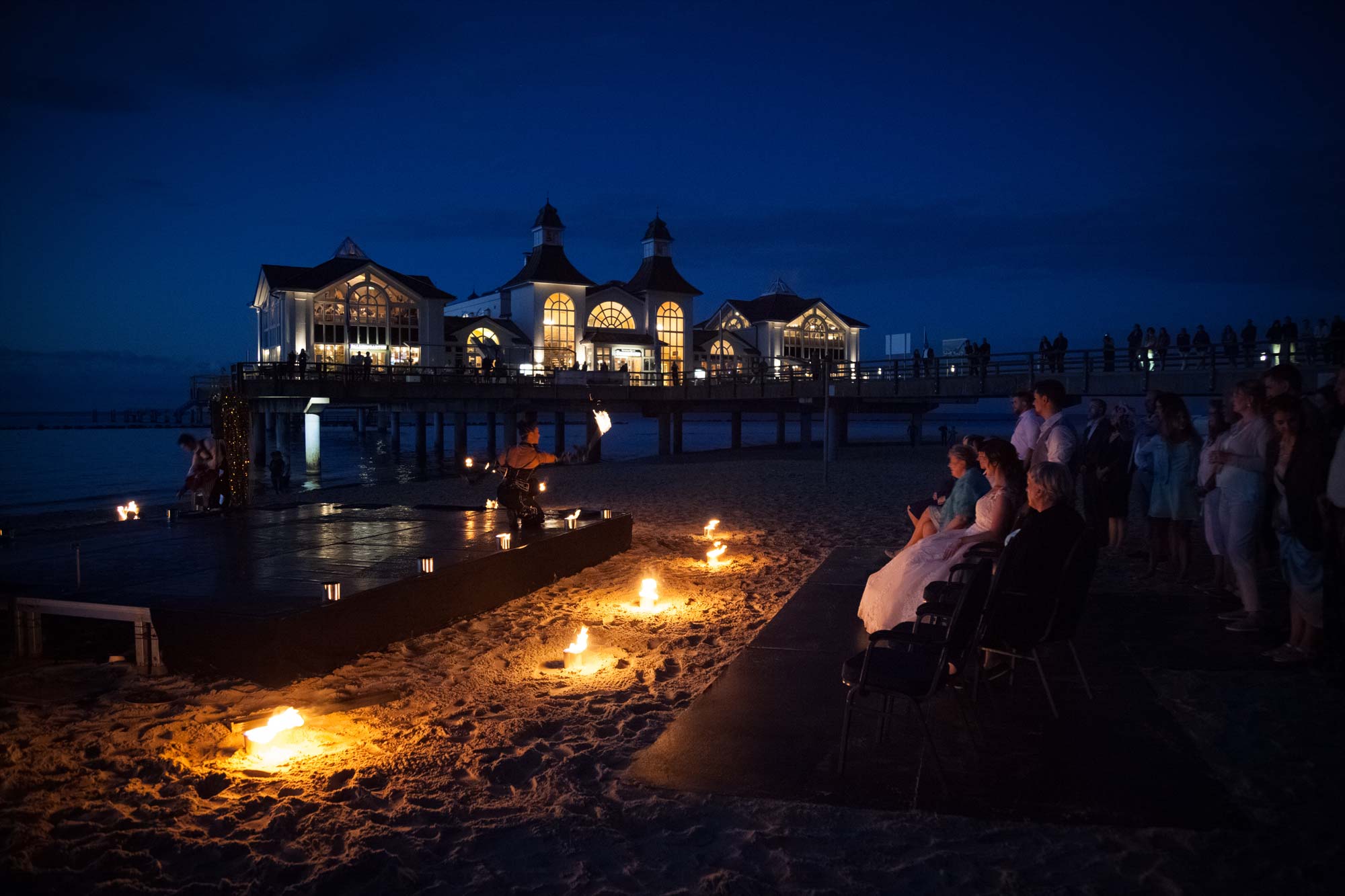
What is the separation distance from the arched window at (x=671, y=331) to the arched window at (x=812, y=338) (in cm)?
750

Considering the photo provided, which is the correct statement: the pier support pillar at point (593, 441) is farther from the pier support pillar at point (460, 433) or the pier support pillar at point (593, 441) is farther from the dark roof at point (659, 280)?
the dark roof at point (659, 280)

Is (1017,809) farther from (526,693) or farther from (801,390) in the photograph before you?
(801,390)

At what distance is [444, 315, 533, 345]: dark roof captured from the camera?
47.1 metres

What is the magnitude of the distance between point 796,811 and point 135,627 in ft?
15.6

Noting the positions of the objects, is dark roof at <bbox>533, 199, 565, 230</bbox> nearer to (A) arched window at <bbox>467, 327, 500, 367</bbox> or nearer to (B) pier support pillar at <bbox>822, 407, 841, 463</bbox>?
(A) arched window at <bbox>467, 327, 500, 367</bbox>

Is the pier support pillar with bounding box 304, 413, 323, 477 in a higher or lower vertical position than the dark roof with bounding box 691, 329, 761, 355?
lower

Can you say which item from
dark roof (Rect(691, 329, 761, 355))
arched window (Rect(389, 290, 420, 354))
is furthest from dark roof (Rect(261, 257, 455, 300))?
dark roof (Rect(691, 329, 761, 355))

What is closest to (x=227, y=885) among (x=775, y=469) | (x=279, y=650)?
(x=279, y=650)

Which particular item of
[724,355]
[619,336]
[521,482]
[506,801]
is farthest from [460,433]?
[506,801]

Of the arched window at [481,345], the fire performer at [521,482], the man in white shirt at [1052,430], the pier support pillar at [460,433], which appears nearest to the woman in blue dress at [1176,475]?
the man in white shirt at [1052,430]

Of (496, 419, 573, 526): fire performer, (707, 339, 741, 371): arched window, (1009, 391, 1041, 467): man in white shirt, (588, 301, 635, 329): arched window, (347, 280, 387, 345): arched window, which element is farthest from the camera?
(707, 339, 741, 371): arched window

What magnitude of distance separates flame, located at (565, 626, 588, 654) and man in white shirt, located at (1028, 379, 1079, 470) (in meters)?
3.66

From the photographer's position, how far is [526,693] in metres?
5.52

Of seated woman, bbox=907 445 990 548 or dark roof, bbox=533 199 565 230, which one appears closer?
seated woman, bbox=907 445 990 548
